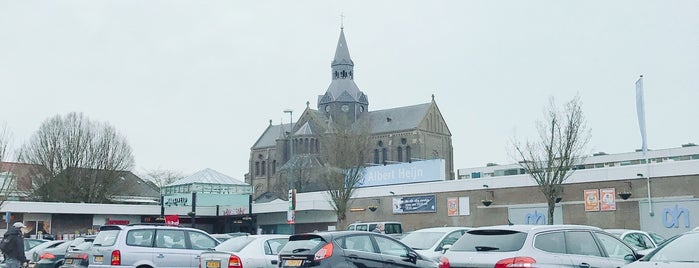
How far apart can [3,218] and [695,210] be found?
37.5 meters

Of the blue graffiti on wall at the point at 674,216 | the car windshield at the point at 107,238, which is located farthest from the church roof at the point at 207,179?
the car windshield at the point at 107,238

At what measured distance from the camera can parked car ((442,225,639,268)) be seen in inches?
402

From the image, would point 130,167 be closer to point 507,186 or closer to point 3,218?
point 3,218

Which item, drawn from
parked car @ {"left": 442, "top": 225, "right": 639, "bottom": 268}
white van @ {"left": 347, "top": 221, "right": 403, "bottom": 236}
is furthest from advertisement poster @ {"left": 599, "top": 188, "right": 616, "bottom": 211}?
parked car @ {"left": 442, "top": 225, "right": 639, "bottom": 268}

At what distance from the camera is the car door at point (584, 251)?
10.6 m

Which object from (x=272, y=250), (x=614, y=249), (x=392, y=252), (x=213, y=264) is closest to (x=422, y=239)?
(x=272, y=250)

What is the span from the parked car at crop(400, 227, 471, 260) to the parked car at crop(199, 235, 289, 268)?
4.63m

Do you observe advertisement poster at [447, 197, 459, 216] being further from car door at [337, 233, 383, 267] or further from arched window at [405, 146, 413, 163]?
arched window at [405, 146, 413, 163]

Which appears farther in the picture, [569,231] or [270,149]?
[270,149]

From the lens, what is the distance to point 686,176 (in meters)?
32.7

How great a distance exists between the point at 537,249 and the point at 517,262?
0.47 metres

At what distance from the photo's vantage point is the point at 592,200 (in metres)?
35.9

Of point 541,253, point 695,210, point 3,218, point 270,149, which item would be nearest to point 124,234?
point 541,253

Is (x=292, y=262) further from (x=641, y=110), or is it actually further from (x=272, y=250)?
(x=641, y=110)
